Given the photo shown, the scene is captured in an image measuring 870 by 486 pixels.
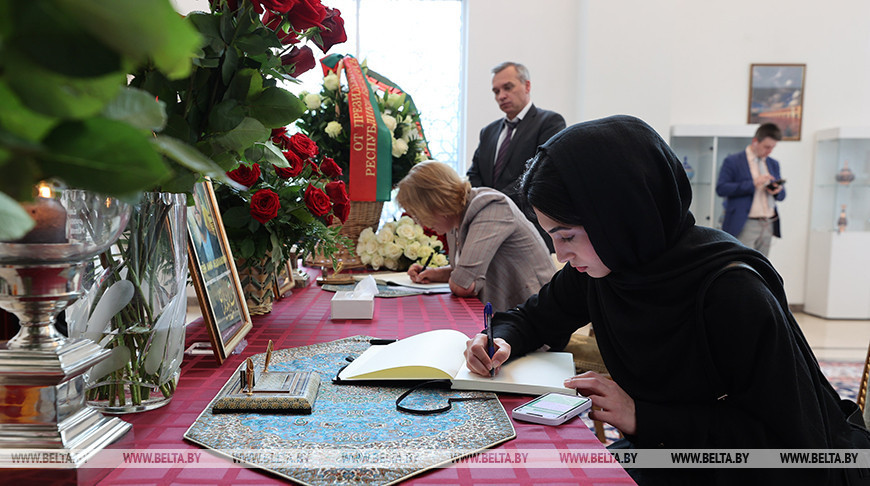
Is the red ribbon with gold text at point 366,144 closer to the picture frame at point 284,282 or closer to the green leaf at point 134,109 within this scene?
the picture frame at point 284,282

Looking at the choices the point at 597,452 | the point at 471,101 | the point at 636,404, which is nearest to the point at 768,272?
the point at 636,404

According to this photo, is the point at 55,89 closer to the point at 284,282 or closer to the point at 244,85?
the point at 244,85

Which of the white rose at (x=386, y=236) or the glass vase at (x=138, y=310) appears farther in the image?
the white rose at (x=386, y=236)

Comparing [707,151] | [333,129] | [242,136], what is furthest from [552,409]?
[707,151]

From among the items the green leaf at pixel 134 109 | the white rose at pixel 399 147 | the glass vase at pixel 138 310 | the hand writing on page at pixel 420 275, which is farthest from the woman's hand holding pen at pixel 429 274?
the green leaf at pixel 134 109

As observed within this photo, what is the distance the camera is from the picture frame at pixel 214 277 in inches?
44.7

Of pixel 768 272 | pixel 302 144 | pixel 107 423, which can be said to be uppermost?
pixel 302 144

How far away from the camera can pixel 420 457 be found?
76 cm

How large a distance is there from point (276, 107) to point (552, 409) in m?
0.61

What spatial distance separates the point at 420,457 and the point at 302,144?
3.72 feet

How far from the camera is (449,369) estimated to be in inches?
41.9

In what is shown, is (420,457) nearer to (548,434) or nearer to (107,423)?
(548,434)

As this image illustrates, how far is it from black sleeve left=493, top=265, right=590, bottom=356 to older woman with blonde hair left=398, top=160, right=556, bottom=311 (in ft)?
3.01

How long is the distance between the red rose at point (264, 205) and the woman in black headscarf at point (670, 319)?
0.60 m
